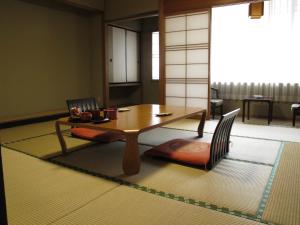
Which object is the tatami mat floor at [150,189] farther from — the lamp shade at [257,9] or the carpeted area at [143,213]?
the lamp shade at [257,9]

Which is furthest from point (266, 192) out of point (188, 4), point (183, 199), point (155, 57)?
point (155, 57)

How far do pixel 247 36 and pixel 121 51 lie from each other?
314 cm

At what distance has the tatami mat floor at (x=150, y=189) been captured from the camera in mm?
1706

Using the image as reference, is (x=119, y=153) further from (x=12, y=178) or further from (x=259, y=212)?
(x=259, y=212)

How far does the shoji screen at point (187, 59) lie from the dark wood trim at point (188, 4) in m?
0.12

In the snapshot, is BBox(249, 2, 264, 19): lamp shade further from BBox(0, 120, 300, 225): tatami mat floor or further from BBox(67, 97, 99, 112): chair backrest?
BBox(67, 97, 99, 112): chair backrest

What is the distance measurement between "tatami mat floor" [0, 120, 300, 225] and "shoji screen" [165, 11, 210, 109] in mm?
2250

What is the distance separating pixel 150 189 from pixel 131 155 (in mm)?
373

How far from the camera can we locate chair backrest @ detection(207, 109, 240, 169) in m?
2.43

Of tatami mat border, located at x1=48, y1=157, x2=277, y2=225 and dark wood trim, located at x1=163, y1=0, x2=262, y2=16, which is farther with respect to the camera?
dark wood trim, located at x1=163, y1=0, x2=262, y2=16

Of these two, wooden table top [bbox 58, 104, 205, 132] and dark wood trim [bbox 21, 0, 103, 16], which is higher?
dark wood trim [bbox 21, 0, 103, 16]

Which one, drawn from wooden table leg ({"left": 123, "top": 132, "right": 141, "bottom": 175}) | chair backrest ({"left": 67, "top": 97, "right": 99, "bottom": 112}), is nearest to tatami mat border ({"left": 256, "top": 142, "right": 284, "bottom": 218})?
wooden table leg ({"left": 123, "top": 132, "right": 141, "bottom": 175})

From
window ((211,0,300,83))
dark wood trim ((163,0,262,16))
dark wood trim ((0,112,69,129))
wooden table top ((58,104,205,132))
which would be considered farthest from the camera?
window ((211,0,300,83))

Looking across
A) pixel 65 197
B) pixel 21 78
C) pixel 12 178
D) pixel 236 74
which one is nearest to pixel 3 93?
pixel 21 78
